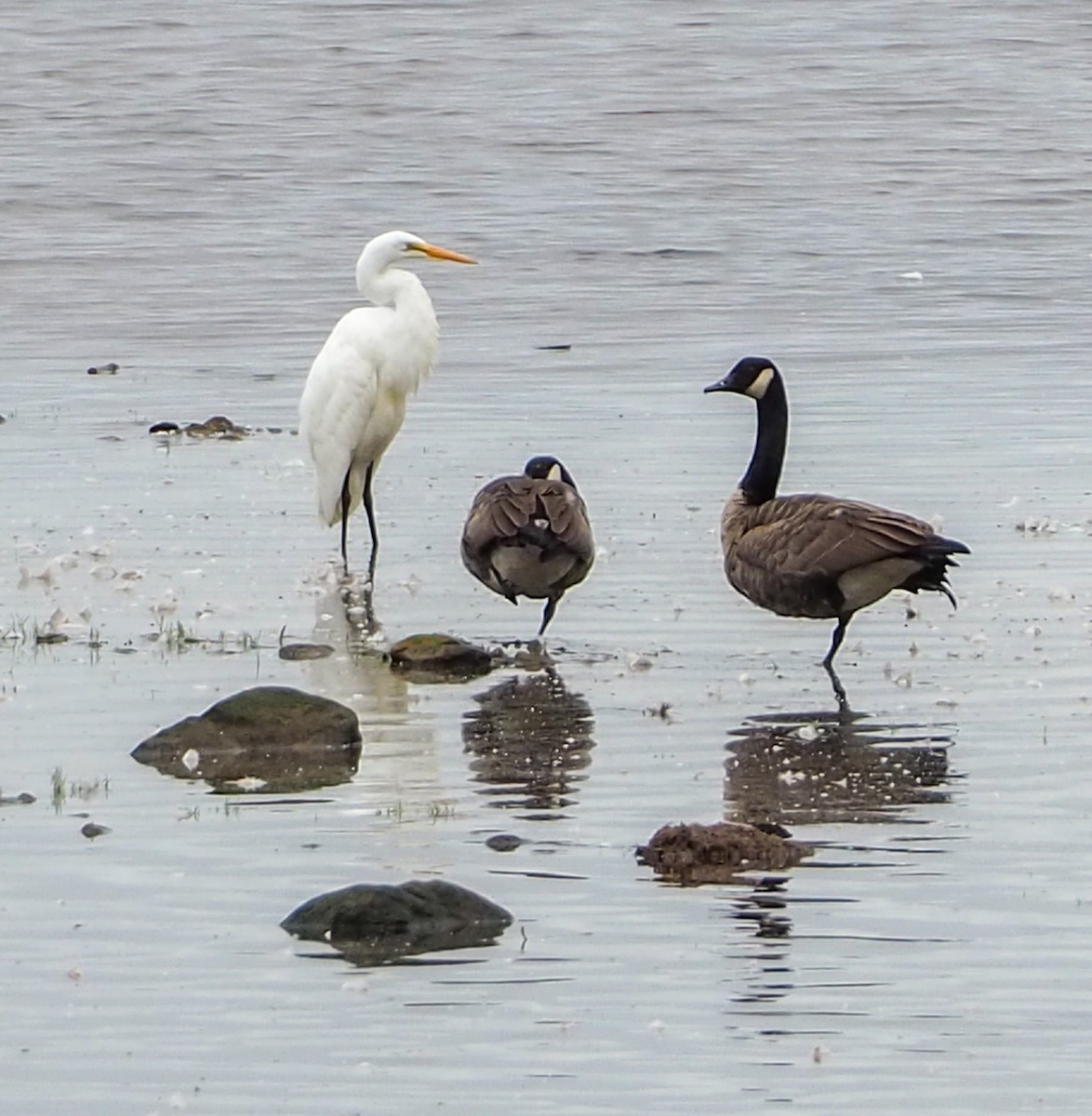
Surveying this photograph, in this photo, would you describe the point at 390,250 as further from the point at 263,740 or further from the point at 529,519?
the point at 263,740

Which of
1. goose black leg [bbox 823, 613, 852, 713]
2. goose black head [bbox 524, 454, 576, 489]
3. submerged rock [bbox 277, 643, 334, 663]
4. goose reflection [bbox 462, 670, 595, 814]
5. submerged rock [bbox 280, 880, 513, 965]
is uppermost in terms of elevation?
goose black head [bbox 524, 454, 576, 489]

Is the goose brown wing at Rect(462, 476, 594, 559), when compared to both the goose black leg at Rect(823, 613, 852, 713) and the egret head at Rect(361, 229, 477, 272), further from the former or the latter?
the egret head at Rect(361, 229, 477, 272)

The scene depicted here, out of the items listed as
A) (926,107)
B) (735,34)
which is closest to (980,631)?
(926,107)

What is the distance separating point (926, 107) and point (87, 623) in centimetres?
2759

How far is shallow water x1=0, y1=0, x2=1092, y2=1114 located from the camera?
653cm

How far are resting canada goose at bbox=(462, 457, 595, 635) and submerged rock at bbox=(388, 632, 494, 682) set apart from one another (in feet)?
1.51

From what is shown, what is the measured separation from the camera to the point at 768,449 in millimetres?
11695

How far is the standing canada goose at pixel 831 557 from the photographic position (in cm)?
1027

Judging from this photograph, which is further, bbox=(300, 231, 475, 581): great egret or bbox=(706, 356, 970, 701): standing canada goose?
bbox=(300, 231, 475, 581): great egret

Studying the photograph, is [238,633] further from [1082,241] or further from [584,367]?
[1082,241]

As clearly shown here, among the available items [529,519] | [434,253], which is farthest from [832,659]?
[434,253]

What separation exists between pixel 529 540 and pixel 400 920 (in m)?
4.00

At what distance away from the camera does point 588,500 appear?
14641 millimetres

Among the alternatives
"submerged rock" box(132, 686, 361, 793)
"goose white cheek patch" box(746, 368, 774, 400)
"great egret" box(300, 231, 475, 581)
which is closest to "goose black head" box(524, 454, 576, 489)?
"goose white cheek patch" box(746, 368, 774, 400)
